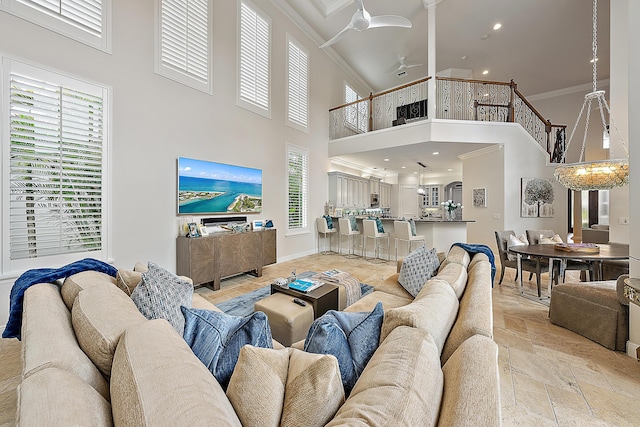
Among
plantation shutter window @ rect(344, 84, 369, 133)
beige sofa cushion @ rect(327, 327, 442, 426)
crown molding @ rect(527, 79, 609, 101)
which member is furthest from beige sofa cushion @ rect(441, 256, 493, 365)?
crown molding @ rect(527, 79, 609, 101)

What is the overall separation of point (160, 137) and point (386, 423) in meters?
4.18

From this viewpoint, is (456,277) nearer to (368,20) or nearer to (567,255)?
(567,255)

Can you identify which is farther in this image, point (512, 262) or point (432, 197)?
point (432, 197)

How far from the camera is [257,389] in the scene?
78cm

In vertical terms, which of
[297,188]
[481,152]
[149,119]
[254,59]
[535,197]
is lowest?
[535,197]

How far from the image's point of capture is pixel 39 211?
2658 millimetres

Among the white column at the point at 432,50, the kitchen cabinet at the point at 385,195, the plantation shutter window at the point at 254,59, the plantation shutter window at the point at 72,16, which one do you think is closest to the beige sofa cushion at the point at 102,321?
the plantation shutter window at the point at 72,16

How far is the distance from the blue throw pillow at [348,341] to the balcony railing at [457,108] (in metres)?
5.35

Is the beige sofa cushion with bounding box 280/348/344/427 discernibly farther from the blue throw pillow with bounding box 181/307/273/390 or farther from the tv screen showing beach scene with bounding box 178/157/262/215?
the tv screen showing beach scene with bounding box 178/157/262/215

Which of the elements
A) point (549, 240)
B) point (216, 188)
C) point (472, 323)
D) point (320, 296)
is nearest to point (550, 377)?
point (472, 323)

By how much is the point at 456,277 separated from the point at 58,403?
2117mm

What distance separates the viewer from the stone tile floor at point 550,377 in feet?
→ 5.23

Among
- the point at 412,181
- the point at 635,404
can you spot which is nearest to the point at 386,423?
the point at 635,404

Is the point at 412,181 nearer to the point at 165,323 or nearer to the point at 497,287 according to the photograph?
the point at 497,287
